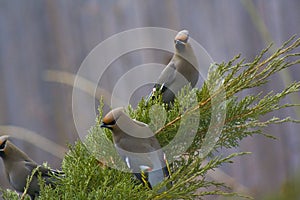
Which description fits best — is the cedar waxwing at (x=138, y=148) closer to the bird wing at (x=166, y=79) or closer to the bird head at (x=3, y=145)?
the bird wing at (x=166, y=79)

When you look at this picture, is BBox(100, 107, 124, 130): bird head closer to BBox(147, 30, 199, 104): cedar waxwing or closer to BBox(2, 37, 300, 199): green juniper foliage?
BBox(2, 37, 300, 199): green juniper foliage

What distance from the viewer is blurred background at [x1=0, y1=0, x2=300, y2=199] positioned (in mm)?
4035

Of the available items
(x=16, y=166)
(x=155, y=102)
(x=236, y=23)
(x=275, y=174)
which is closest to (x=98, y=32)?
(x=236, y=23)

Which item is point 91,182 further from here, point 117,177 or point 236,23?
point 236,23

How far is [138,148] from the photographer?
1.44 m

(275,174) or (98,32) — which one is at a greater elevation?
(98,32)

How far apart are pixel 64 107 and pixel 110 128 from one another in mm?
2660

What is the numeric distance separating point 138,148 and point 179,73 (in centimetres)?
40

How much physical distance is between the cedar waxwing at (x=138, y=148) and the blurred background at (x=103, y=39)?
8.40ft

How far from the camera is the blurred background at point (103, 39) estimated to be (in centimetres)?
404

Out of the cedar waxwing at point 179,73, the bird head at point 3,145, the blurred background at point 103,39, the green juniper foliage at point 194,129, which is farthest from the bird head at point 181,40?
the blurred background at point 103,39

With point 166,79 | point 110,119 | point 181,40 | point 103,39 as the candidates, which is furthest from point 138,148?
point 103,39

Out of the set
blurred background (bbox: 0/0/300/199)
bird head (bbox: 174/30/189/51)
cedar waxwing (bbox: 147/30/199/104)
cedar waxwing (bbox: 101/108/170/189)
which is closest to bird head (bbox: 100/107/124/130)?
→ cedar waxwing (bbox: 101/108/170/189)

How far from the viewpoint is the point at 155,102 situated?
4.82 ft
